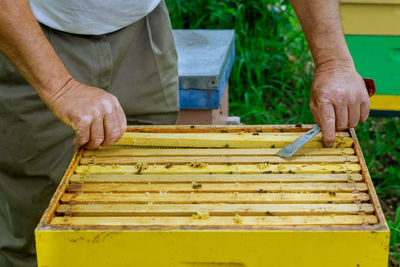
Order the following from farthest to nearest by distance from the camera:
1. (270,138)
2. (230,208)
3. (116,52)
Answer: (116,52)
(270,138)
(230,208)

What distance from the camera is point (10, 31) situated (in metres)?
1.32

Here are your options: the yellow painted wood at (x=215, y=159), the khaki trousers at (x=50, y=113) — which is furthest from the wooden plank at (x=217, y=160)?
the khaki trousers at (x=50, y=113)

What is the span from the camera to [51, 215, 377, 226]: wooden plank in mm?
1057

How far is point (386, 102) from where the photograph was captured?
2330 millimetres

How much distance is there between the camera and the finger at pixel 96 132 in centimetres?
127

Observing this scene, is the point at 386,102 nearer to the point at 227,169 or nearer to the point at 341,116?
the point at 341,116

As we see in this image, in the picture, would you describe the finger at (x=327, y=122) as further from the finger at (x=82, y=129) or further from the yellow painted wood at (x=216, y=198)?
the finger at (x=82, y=129)

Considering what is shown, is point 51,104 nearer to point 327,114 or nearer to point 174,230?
point 174,230

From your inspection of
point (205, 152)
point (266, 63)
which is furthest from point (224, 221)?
point (266, 63)

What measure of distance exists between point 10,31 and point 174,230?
694mm

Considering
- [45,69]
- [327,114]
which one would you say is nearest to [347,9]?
[327,114]

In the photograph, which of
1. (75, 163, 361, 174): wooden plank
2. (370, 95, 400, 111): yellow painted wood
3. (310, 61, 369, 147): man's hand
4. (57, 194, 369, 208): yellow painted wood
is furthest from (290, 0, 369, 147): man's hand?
(370, 95, 400, 111): yellow painted wood

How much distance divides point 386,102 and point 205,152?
1.27m

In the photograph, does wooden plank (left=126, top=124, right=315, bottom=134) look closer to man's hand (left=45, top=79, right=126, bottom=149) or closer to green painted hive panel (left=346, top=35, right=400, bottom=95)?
man's hand (left=45, top=79, right=126, bottom=149)
